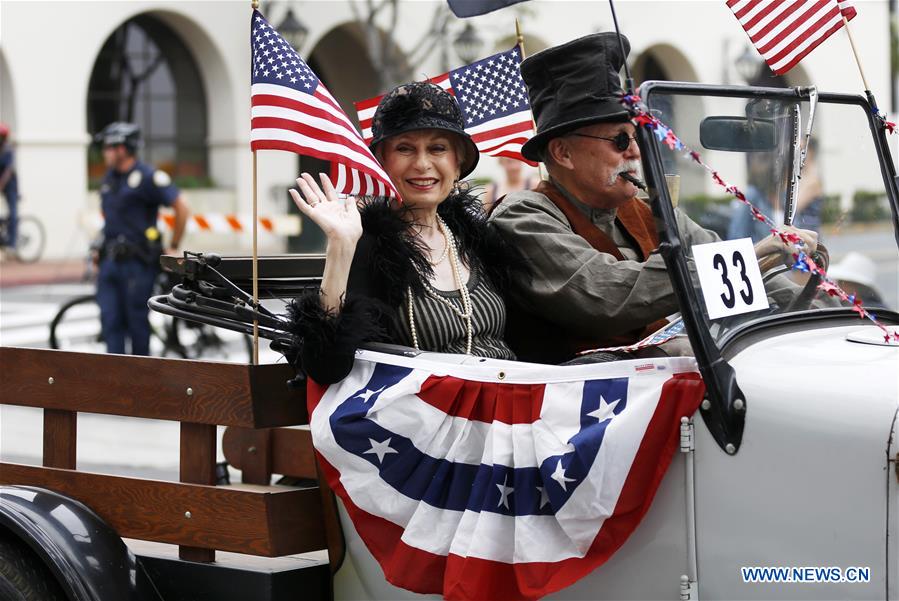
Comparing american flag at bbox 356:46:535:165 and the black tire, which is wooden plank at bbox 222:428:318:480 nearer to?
the black tire

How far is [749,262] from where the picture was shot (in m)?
2.93

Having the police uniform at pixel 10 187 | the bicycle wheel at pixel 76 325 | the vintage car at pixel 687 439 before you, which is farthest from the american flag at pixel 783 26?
the police uniform at pixel 10 187

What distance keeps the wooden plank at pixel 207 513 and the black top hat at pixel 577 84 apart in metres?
1.27

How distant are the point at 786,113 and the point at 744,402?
3.26ft

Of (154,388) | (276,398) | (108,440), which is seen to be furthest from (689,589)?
(108,440)

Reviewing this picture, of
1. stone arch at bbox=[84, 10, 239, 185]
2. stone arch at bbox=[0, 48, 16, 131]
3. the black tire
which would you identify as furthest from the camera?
stone arch at bbox=[84, 10, 239, 185]

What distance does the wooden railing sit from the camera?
3.21 meters

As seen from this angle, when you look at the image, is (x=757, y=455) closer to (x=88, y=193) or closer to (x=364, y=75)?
(x=88, y=193)

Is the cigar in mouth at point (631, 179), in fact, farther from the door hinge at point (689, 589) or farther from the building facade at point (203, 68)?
the building facade at point (203, 68)

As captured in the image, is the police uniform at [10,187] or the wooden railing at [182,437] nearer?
the wooden railing at [182,437]

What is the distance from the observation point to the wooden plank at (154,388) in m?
3.21

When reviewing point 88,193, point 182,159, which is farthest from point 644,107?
point 182,159

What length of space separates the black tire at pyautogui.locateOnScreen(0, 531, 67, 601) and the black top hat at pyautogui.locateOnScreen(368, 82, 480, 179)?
4.85 feet

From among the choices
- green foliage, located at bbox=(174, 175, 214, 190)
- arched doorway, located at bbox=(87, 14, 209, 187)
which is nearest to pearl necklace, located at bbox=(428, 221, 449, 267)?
arched doorway, located at bbox=(87, 14, 209, 187)
